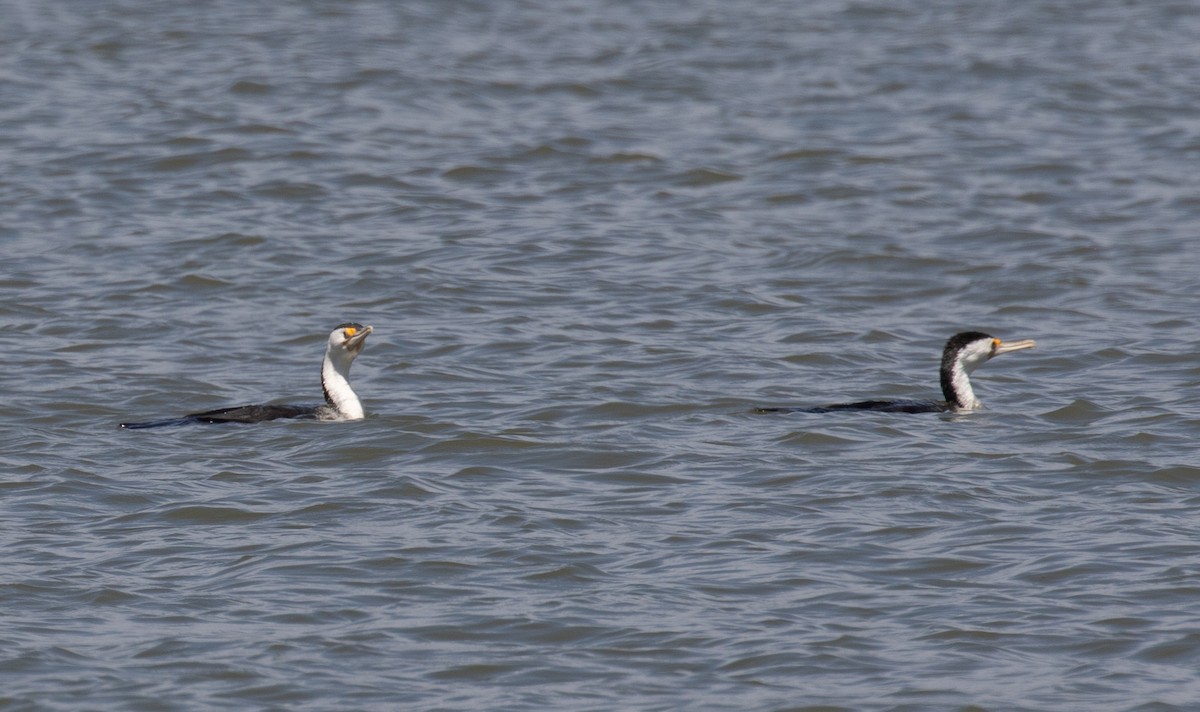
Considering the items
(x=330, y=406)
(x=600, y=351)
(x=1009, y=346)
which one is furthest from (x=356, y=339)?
(x=1009, y=346)

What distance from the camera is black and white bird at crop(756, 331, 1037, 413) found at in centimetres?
1298

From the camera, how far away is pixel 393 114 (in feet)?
76.5

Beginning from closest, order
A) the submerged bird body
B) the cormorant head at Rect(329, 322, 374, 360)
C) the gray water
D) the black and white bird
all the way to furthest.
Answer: the gray water → the submerged bird body → the black and white bird → the cormorant head at Rect(329, 322, 374, 360)

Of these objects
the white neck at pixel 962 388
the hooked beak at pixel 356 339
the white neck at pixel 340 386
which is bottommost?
the white neck at pixel 962 388

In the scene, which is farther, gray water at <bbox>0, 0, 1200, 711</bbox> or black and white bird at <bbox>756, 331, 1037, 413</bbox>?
black and white bird at <bbox>756, 331, 1037, 413</bbox>

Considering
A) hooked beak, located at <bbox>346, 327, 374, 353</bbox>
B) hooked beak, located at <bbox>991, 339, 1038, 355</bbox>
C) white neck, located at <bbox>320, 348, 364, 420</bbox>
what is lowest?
hooked beak, located at <bbox>991, 339, 1038, 355</bbox>

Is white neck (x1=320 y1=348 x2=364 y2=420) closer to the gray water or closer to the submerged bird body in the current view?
the submerged bird body

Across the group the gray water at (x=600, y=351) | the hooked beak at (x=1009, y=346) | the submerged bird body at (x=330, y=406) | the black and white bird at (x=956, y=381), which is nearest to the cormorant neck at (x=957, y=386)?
the black and white bird at (x=956, y=381)

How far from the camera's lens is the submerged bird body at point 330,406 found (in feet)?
41.1

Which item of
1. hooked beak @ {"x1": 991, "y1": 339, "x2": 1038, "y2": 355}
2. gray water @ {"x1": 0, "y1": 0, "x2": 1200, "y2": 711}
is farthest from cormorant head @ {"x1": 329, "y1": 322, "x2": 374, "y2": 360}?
hooked beak @ {"x1": 991, "y1": 339, "x2": 1038, "y2": 355}

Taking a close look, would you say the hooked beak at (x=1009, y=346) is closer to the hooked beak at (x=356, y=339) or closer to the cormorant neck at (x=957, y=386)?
the cormorant neck at (x=957, y=386)

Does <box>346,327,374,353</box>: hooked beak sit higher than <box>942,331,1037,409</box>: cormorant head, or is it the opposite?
<box>346,327,374,353</box>: hooked beak

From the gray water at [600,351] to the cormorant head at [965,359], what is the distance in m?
0.34

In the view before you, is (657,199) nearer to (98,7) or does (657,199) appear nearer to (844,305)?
(844,305)
